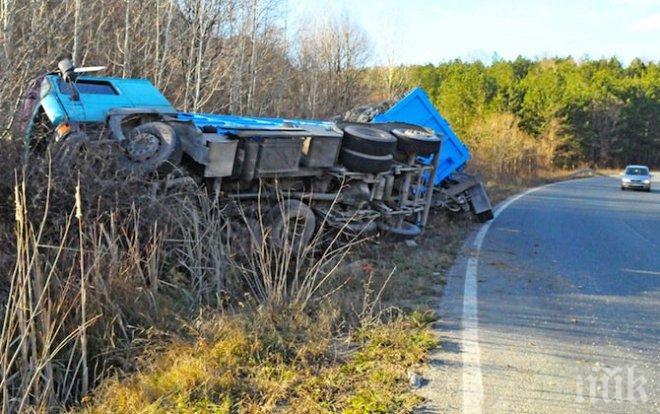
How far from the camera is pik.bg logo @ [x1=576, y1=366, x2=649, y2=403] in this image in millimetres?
4457

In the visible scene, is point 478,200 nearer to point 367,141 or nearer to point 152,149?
point 367,141

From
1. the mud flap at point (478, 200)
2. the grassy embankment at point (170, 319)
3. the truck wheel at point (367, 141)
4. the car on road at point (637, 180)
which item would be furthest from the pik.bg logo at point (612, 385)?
the car on road at point (637, 180)

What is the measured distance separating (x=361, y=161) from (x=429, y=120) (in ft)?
12.5

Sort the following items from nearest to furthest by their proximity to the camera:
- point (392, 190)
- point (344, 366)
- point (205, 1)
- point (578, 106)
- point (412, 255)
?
point (344, 366) → point (412, 255) → point (392, 190) → point (205, 1) → point (578, 106)

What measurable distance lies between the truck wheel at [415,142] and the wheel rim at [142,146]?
428 centimetres

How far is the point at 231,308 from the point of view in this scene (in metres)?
5.86

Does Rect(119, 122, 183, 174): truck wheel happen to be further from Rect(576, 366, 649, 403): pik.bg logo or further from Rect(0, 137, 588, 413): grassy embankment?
Rect(576, 366, 649, 403): pik.bg logo

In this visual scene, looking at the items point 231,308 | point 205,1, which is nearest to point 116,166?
point 231,308

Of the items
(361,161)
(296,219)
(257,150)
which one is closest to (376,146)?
(361,161)

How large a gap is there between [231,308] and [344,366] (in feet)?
4.95

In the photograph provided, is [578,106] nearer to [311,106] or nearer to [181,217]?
[311,106]

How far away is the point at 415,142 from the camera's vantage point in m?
10.1

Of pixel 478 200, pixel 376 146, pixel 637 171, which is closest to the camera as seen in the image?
pixel 376 146

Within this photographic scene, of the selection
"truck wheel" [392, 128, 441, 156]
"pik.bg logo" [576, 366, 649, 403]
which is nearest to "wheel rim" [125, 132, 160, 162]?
"truck wheel" [392, 128, 441, 156]
